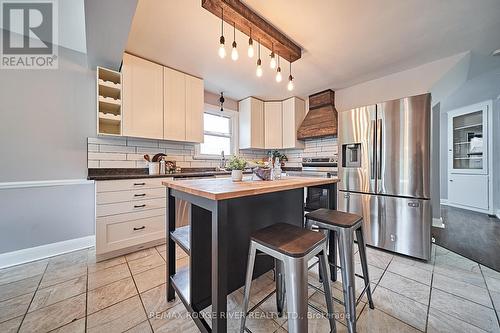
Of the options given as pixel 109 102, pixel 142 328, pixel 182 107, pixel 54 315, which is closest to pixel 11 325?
pixel 54 315

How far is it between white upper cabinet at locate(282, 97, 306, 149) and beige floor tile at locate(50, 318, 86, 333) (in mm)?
3564

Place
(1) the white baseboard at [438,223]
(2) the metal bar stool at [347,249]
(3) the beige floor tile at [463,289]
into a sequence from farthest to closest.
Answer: (1) the white baseboard at [438,223], (3) the beige floor tile at [463,289], (2) the metal bar stool at [347,249]

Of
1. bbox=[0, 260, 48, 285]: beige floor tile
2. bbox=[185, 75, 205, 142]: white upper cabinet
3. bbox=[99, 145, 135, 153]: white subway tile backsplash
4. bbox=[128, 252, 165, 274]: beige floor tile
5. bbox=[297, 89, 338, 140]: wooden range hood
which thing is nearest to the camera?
bbox=[0, 260, 48, 285]: beige floor tile

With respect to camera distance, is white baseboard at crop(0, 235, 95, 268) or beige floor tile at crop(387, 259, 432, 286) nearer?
beige floor tile at crop(387, 259, 432, 286)

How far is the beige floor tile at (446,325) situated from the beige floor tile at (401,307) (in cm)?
4

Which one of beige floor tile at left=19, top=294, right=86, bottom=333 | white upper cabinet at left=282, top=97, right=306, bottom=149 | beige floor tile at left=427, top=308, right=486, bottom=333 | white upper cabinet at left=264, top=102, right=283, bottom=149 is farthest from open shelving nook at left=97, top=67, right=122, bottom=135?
beige floor tile at left=427, top=308, right=486, bottom=333

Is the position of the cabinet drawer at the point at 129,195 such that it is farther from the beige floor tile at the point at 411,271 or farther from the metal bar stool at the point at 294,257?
the beige floor tile at the point at 411,271

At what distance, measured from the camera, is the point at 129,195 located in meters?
2.15

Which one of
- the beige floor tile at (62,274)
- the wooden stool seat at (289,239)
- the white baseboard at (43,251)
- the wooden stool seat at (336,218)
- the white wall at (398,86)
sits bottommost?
the beige floor tile at (62,274)

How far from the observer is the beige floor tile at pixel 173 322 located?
121cm

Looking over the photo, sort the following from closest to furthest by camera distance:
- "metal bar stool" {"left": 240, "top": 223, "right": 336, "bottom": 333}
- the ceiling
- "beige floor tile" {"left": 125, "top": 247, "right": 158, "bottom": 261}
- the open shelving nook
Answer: "metal bar stool" {"left": 240, "top": 223, "right": 336, "bottom": 333} → the ceiling → "beige floor tile" {"left": 125, "top": 247, "right": 158, "bottom": 261} → the open shelving nook

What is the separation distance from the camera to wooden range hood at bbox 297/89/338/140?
132 inches

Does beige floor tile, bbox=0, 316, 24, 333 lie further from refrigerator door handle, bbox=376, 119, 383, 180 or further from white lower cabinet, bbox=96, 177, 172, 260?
refrigerator door handle, bbox=376, 119, 383, 180

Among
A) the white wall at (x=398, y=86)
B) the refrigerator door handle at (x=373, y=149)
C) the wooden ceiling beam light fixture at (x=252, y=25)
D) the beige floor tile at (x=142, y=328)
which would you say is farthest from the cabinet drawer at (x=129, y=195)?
the white wall at (x=398, y=86)
